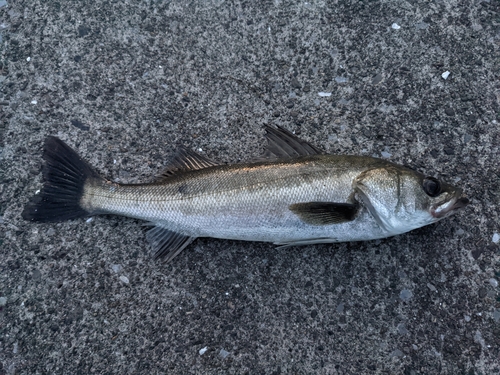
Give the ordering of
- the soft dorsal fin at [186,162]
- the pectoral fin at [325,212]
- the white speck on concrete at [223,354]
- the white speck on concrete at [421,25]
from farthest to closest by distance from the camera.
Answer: the white speck on concrete at [421,25] < the soft dorsal fin at [186,162] < the white speck on concrete at [223,354] < the pectoral fin at [325,212]

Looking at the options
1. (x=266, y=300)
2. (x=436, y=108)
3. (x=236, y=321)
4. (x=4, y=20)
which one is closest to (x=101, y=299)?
(x=236, y=321)

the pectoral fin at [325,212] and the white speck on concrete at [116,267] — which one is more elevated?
the pectoral fin at [325,212]

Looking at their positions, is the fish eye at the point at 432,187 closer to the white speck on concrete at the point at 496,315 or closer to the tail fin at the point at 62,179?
the white speck on concrete at the point at 496,315

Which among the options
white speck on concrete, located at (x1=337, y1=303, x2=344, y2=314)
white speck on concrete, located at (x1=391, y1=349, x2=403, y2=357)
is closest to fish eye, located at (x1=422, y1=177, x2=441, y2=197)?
white speck on concrete, located at (x1=337, y1=303, x2=344, y2=314)

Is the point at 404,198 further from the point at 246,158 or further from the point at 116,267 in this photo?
the point at 116,267

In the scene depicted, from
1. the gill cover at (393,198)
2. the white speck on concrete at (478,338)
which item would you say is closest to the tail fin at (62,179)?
the gill cover at (393,198)

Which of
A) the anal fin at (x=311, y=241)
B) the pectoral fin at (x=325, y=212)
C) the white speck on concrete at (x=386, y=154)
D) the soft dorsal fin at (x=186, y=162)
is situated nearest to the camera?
the pectoral fin at (x=325, y=212)

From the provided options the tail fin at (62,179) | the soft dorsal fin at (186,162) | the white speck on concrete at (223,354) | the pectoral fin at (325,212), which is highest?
the pectoral fin at (325,212)

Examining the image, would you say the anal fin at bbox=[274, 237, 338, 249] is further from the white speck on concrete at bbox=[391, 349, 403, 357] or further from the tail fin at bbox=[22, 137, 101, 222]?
the tail fin at bbox=[22, 137, 101, 222]
